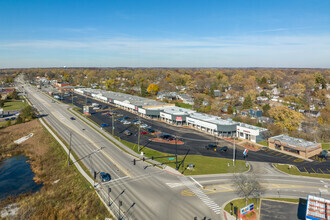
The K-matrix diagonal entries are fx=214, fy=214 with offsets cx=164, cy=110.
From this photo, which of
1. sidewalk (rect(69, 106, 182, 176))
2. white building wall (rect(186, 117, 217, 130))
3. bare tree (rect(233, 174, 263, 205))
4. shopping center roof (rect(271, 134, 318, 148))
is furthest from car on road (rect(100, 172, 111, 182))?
shopping center roof (rect(271, 134, 318, 148))

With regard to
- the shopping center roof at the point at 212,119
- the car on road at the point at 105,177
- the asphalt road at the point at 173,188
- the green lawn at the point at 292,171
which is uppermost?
the shopping center roof at the point at 212,119

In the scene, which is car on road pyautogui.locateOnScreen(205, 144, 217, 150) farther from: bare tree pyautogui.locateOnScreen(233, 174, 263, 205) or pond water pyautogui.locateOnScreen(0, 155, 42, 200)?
pond water pyautogui.locateOnScreen(0, 155, 42, 200)

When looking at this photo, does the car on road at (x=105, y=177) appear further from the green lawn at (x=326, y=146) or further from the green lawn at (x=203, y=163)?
the green lawn at (x=326, y=146)

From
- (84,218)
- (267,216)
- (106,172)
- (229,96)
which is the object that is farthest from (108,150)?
(229,96)

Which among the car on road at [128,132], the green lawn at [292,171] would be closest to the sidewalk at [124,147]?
the car on road at [128,132]

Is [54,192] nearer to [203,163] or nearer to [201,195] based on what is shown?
[201,195]

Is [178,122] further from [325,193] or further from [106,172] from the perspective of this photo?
[325,193]

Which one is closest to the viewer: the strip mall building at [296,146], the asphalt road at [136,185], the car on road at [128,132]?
the asphalt road at [136,185]
